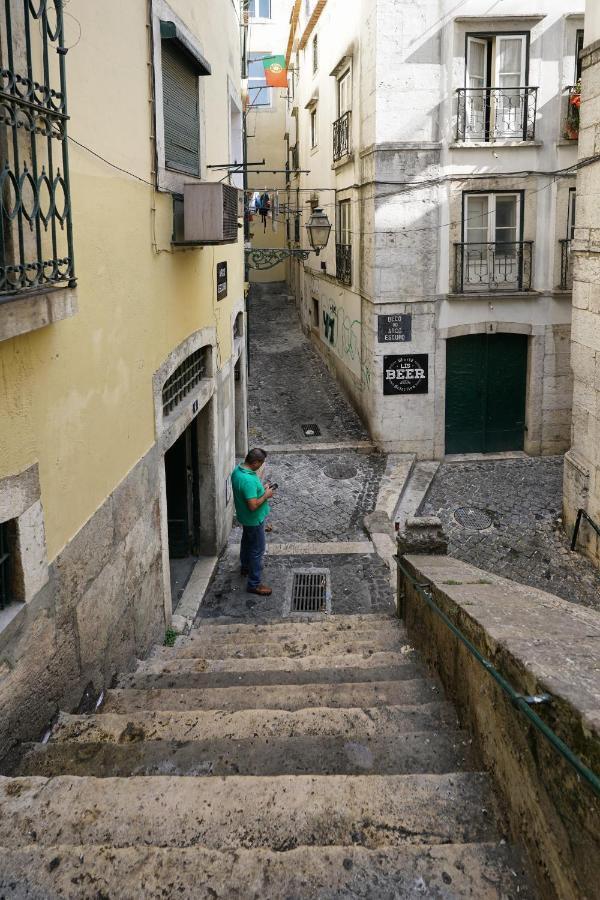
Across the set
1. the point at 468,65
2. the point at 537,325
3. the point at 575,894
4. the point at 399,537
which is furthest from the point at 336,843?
the point at 468,65

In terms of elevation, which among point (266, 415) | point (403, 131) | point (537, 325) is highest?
point (403, 131)

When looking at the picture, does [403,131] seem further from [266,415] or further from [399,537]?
[399,537]

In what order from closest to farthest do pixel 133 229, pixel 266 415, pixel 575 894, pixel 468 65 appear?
pixel 575 894 → pixel 133 229 → pixel 468 65 → pixel 266 415

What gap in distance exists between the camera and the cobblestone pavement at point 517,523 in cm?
1006

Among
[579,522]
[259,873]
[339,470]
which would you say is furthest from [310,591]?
[259,873]

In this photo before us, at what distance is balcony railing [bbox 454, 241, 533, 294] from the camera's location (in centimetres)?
1421

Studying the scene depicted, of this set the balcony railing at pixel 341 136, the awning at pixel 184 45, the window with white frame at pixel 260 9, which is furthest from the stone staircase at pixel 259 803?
the window with white frame at pixel 260 9

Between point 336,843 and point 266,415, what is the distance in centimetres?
1423

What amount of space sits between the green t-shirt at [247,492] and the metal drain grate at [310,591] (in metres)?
1.14

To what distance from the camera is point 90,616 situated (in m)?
4.79

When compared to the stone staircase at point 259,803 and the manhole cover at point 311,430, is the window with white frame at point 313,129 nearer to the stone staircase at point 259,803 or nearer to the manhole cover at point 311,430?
the manhole cover at point 311,430

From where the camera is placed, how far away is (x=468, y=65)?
44.7 ft

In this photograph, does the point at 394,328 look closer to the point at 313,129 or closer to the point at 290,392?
the point at 290,392

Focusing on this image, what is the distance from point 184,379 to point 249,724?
4791mm
